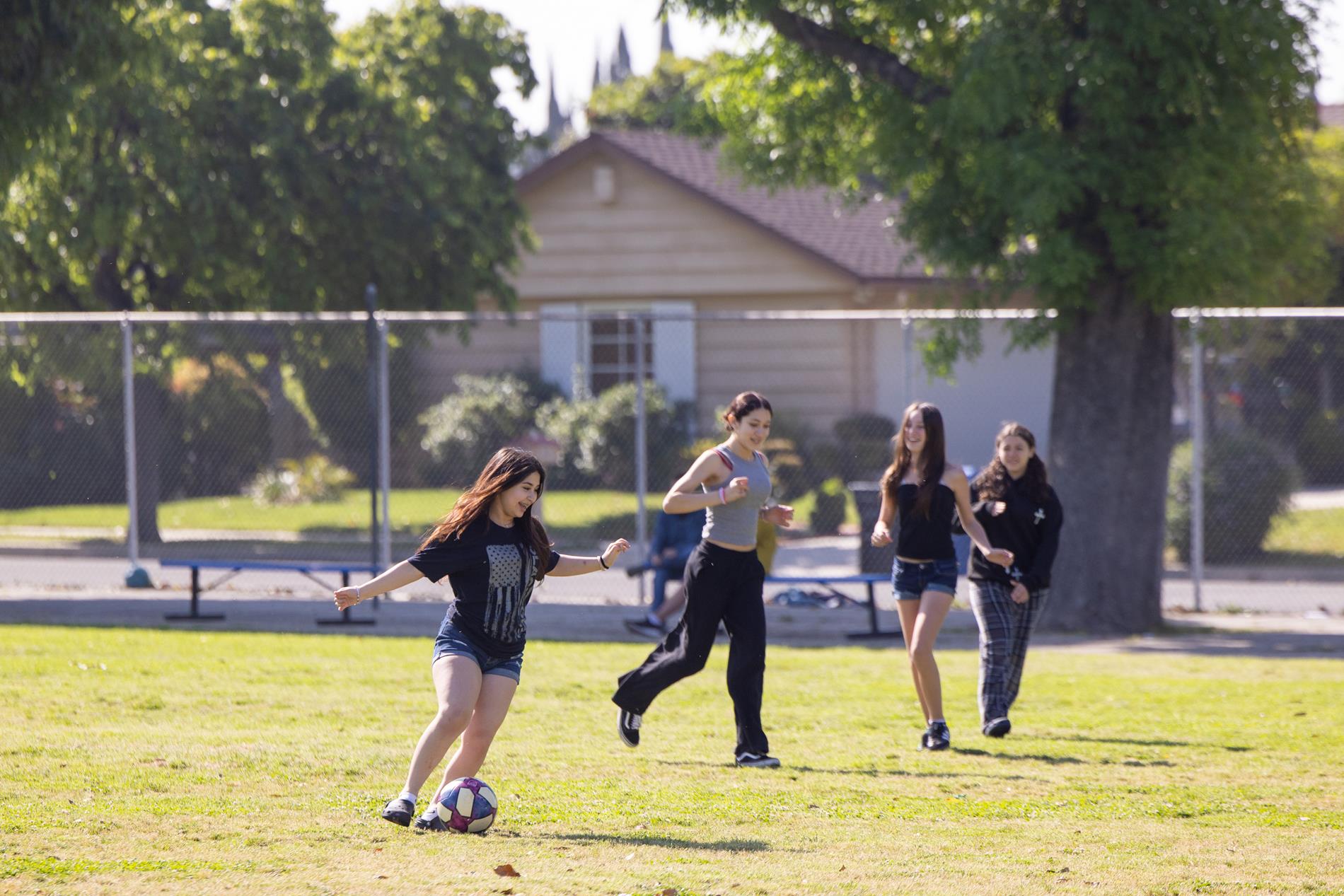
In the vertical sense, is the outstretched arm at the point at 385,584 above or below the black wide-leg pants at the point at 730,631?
Answer: above

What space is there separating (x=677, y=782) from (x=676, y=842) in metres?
1.22

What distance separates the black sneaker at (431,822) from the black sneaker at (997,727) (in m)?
3.38

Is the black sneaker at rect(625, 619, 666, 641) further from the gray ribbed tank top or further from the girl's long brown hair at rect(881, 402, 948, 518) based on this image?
the gray ribbed tank top

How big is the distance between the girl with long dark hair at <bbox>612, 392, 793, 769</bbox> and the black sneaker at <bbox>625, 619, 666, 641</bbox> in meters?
4.46

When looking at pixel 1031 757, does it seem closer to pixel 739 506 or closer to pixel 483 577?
pixel 739 506

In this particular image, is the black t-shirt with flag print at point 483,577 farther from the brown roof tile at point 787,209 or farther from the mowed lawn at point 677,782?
the brown roof tile at point 787,209

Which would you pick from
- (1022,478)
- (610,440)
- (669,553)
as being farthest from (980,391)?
(1022,478)

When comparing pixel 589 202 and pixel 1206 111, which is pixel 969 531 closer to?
pixel 1206 111

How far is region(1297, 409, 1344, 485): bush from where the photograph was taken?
21141 millimetres

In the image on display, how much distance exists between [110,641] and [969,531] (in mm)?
6437

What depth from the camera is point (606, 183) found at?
24.1m

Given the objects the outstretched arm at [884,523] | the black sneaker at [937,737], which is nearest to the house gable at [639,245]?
the outstretched arm at [884,523]

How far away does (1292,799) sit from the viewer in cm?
667

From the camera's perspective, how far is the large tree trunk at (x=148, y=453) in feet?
57.2
